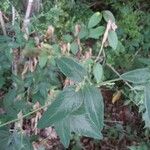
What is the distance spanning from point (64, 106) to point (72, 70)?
0.23 feet

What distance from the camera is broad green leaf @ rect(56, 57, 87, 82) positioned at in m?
0.71

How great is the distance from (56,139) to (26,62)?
0.76m

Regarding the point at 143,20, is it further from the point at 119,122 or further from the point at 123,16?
the point at 119,122

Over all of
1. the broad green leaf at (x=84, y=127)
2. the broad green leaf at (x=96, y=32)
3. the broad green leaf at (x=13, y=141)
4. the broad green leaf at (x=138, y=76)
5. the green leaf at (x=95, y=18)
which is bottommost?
the broad green leaf at (x=13, y=141)

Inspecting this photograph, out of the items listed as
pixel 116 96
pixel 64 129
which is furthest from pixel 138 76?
pixel 116 96

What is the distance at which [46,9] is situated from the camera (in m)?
1.62

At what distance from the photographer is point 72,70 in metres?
0.71

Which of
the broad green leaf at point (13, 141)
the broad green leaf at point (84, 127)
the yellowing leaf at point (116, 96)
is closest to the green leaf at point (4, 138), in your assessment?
the broad green leaf at point (13, 141)

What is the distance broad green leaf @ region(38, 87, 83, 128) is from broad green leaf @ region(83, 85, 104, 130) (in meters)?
0.01

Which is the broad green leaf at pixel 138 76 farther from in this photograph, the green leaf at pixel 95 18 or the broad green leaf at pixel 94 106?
the green leaf at pixel 95 18

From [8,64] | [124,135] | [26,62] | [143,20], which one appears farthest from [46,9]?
[143,20]

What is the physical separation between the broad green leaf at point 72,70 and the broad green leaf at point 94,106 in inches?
1.1

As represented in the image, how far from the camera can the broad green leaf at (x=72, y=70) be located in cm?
71

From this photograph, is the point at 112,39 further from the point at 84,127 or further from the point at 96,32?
the point at 84,127
